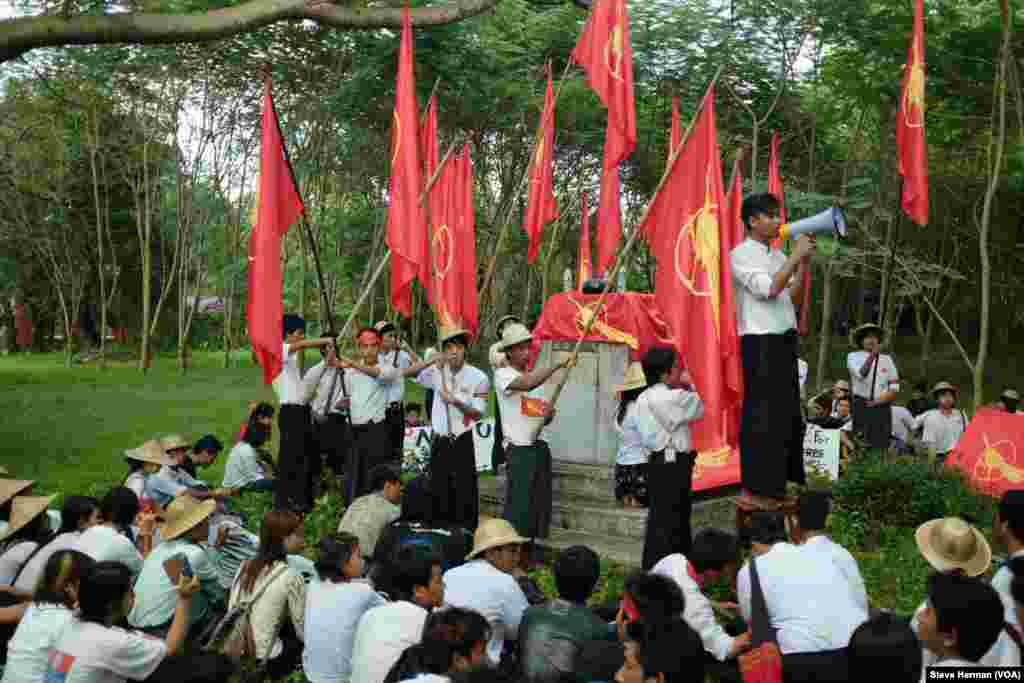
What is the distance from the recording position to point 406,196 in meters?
8.29

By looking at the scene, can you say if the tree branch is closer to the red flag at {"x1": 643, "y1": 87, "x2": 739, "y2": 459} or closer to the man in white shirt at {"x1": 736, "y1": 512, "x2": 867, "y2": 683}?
the red flag at {"x1": 643, "y1": 87, "x2": 739, "y2": 459}

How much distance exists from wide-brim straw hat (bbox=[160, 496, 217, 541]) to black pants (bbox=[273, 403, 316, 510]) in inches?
151

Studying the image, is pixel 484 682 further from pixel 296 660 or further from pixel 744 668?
pixel 296 660

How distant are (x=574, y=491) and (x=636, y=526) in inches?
43.7

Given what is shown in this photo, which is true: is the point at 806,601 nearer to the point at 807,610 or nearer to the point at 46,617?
the point at 807,610

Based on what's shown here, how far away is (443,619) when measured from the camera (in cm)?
407

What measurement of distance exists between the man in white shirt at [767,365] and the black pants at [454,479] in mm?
3276

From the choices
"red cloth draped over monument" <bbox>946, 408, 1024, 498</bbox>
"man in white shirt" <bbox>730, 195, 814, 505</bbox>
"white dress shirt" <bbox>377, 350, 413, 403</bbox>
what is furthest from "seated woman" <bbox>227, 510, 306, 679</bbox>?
"red cloth draped over monument" <bbox>946, 408, 1024, 498</bbox>

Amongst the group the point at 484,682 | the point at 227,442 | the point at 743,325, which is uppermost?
the point at 743,325

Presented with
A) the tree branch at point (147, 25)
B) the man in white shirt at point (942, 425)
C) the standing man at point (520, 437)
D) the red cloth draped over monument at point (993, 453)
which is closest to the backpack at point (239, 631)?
the standing man at point (520, 437)

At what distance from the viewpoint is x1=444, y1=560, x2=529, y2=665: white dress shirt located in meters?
5.14

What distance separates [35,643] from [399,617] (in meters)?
1.59

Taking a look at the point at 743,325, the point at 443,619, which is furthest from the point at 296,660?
the point at 743,325

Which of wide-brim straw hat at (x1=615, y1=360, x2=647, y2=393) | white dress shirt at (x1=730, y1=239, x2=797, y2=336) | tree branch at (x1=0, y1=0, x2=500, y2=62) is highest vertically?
tree branch at (x1=0, y1=0, x2=500, y2=62)
